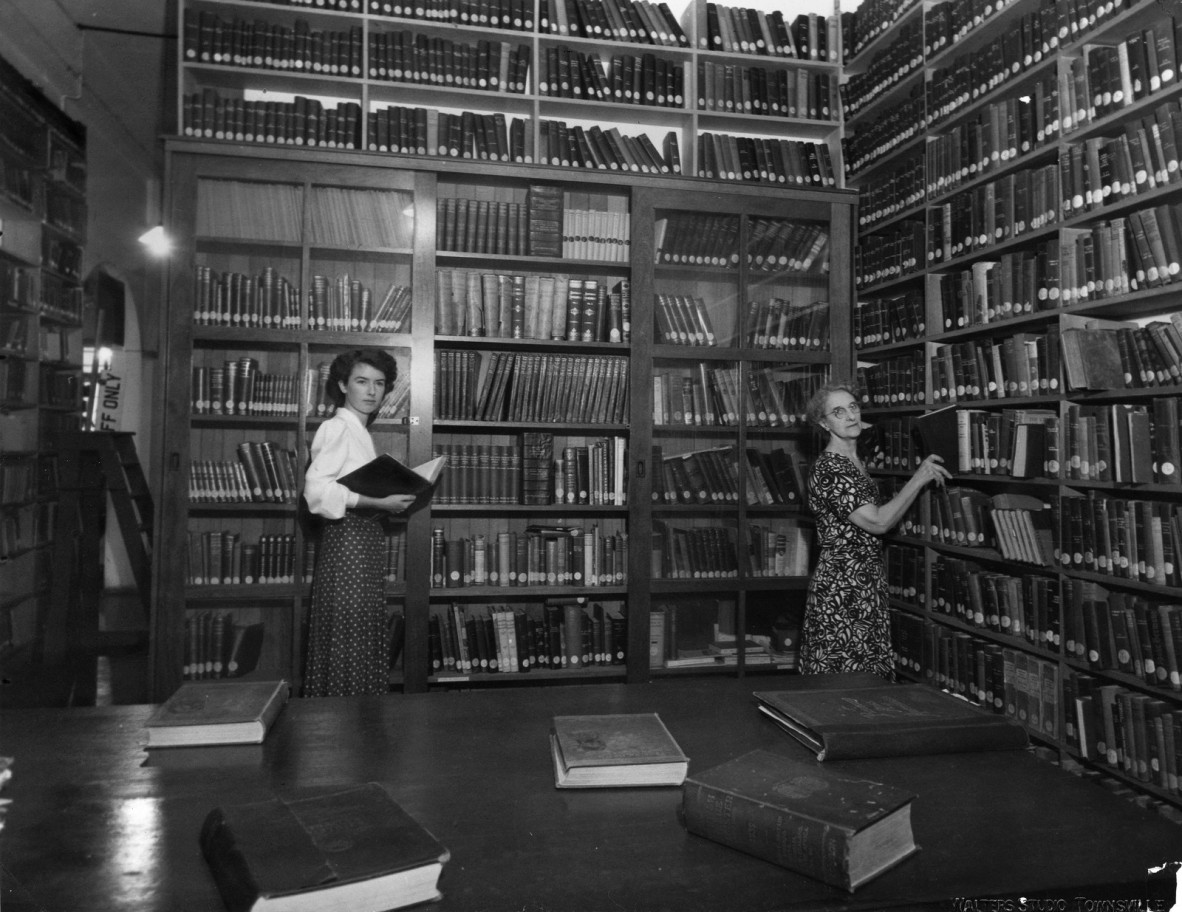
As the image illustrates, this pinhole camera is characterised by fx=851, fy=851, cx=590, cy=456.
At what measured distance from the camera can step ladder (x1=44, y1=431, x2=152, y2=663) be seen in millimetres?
4352

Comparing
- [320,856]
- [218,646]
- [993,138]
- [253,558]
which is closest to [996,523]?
[993,138]

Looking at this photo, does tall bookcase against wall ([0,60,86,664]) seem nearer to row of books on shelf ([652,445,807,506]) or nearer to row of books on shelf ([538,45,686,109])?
row of books on shelf ([538,45,686,109])

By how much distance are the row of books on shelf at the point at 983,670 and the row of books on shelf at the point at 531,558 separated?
47.0 inches

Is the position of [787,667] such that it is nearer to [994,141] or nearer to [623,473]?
[623,473]

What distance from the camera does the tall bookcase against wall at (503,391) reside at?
3.43m

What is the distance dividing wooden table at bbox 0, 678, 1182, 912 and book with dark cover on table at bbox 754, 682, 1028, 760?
25mm

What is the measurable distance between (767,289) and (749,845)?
3194mm

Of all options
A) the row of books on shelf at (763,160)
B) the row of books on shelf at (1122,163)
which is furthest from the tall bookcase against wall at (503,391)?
the row of books on shelf at (1122,163)

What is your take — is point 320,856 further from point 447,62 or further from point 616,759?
point 447,62

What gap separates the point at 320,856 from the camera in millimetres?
851

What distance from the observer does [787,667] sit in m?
3.84

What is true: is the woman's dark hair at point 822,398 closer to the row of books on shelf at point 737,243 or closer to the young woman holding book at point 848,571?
the young woman holding book at point 848,571

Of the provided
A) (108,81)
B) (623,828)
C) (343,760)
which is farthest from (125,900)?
(108,81)

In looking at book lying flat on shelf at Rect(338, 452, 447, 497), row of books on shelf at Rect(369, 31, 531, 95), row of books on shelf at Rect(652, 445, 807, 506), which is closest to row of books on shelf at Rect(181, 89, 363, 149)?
row of books on shelf at Rect(369, 31, 531, 95)
